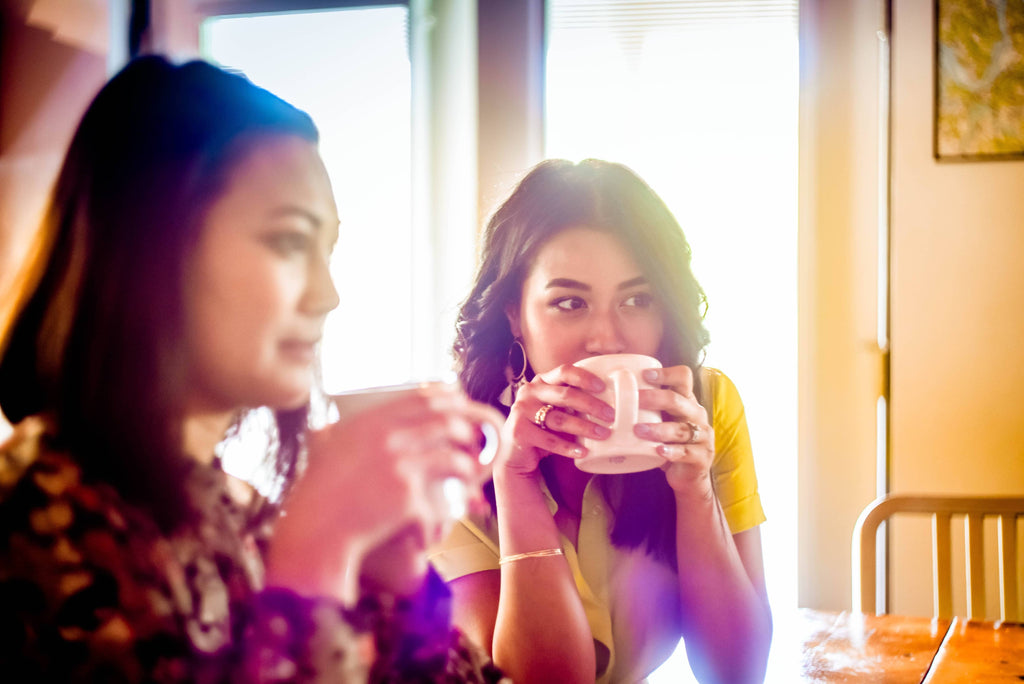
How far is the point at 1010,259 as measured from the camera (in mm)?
1283

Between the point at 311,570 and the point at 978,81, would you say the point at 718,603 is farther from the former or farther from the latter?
the point at 978,81

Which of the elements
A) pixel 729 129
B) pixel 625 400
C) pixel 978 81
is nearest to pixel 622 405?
pixel 625 400

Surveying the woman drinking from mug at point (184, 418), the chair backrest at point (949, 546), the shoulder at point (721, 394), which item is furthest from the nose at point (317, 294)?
the chair backrest at point (949, 546)

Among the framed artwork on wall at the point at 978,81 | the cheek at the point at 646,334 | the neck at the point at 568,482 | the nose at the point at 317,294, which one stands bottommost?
the neck at the point at 568,482

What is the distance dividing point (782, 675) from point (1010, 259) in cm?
102

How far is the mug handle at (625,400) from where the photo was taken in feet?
1.42

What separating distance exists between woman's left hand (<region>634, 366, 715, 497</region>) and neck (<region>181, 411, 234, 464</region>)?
24 centimetres

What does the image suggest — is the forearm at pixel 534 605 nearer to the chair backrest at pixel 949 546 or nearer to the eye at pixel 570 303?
the eye at pixel 570 303

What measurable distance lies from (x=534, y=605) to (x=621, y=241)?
29cm

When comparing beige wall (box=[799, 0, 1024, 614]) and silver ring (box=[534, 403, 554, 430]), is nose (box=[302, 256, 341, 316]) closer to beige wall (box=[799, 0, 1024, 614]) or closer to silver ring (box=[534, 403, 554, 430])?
silver ring (box=[534, 403, 554, 430])

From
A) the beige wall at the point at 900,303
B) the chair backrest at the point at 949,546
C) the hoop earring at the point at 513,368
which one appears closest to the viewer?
the hoop earring at the point at 513,368

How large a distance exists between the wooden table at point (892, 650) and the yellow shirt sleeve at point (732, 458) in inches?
4.6

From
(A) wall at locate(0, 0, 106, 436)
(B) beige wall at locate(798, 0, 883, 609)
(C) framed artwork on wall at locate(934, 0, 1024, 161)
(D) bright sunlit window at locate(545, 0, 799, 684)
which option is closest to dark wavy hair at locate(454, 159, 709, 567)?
(A) wall at locate(0, 0, 106, 436)

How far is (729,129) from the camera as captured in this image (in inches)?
49.6
